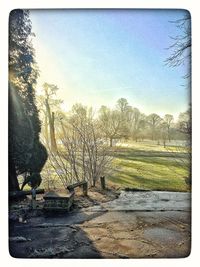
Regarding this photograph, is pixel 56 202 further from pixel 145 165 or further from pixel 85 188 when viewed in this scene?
pixel 145 165

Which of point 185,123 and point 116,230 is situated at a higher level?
point 185,123

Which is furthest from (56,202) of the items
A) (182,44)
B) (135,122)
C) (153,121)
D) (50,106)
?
(182,44)

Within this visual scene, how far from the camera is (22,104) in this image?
287 centimetres

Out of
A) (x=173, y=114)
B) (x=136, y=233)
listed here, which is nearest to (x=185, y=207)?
(x=136, y=233)

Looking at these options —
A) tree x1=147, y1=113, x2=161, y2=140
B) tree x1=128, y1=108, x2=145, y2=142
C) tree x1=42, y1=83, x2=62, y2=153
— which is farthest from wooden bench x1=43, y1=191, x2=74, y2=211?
tree x1=147, y1=113, x2=161, y2=140

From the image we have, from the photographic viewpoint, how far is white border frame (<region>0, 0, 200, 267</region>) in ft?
9.13

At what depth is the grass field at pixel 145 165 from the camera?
2.92 meters

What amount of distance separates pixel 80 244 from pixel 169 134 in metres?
1.06

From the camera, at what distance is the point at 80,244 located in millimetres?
2771

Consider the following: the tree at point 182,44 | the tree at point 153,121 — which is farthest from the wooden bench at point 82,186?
the tree at point 182,44

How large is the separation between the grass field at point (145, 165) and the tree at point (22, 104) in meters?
0.59
